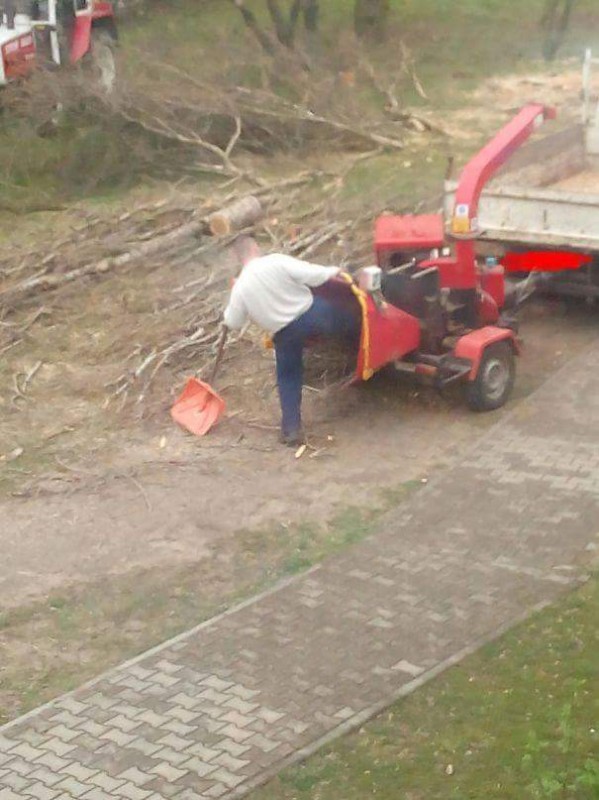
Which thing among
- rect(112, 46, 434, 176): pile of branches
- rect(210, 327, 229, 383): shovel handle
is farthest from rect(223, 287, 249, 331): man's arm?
rect(112, 46, 434, 176): pile of branches

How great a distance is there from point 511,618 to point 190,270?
19.7 feet

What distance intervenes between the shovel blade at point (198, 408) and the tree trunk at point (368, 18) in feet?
47.3

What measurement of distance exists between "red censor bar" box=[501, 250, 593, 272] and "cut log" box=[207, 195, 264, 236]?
2.95 metres

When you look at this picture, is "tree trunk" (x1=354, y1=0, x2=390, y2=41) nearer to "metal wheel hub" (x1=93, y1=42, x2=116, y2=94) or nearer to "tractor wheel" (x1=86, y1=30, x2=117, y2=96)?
"tractor wheel" (x1=86, y1=30, x2=117, y2=96)

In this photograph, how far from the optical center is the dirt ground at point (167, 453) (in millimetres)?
7324

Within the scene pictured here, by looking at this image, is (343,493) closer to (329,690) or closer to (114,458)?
(114,458)

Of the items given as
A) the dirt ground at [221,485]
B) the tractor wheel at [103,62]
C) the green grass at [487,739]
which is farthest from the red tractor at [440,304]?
the tractor wheel at [103,62]

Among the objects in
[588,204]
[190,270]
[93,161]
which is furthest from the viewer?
[93,161]

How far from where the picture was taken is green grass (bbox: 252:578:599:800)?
5.06 m

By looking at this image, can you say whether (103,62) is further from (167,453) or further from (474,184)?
(167,453)

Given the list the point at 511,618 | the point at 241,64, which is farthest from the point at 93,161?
the point at 511,618

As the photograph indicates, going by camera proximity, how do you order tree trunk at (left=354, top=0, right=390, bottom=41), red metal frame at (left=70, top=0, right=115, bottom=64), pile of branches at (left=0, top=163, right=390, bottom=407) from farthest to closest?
tree trunk at (left=354, top=0, right=390, bottom=41), red metal frame at (left=70, top=0, right=115, bottom=64), pile of branches at (left=0, top=163, right=390, bottom=407)

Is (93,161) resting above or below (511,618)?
above

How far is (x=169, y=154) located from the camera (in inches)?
579
